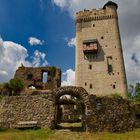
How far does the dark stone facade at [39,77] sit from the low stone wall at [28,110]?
26651mm

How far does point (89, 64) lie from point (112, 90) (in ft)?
28.6

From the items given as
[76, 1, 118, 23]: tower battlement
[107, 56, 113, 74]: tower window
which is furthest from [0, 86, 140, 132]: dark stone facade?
[76, 1, 118, 23]: tower battlement

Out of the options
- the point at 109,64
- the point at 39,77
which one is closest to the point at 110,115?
the point at 39,77

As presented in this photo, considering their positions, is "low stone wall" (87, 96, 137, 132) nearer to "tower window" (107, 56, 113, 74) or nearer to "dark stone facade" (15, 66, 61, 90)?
"dark stone facade" (15, 66, 61, 90)

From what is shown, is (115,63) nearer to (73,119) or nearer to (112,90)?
(112,90)

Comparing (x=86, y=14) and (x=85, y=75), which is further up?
(x=86, y=14)

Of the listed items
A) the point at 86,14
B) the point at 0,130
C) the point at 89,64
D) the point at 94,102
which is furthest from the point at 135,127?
the point at 86,14

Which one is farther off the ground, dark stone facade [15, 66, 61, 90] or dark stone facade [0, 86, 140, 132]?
dark stone facade [15, 66, 61, 90]

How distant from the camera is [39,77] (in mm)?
53750

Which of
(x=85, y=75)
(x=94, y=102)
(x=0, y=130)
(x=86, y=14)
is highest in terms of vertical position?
(x=86, y=14)

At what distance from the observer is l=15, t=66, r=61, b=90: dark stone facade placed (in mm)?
53500

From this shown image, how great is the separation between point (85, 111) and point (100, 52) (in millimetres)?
43048

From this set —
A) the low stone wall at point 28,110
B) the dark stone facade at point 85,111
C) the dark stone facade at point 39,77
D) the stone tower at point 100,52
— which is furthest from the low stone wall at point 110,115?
the stone tower at point 100,52

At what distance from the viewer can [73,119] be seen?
1599 inches
